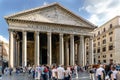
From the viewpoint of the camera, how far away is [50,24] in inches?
1891

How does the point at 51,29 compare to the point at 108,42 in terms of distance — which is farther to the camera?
the point at 108,42

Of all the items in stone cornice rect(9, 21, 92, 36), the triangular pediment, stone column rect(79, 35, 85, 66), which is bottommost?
stone column rect(79, 35, 85, 66)

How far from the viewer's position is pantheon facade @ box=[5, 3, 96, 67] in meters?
44.5

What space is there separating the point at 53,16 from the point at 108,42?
2432cm

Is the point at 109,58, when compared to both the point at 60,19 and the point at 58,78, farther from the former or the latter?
the point at 58,78

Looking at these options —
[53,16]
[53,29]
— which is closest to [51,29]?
[53,29]

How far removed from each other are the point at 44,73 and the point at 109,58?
4830 centimetres

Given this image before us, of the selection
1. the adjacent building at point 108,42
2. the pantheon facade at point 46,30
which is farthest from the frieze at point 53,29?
the adjacent building at point 108,42

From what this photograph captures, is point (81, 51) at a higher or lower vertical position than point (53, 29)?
lower

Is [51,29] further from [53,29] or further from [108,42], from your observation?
[108,42]

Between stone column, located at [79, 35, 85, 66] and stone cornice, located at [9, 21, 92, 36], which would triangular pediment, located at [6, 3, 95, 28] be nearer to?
stone cornice, located at [9, 21, 92, 36]

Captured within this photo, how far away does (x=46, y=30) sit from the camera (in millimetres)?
47375

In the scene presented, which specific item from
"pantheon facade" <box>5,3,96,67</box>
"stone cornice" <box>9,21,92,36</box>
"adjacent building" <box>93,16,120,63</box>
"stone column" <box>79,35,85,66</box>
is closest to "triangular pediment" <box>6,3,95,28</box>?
"pantheon facade" <box>5,3,96,67</box>

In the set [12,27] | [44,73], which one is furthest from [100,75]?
[12,27]
